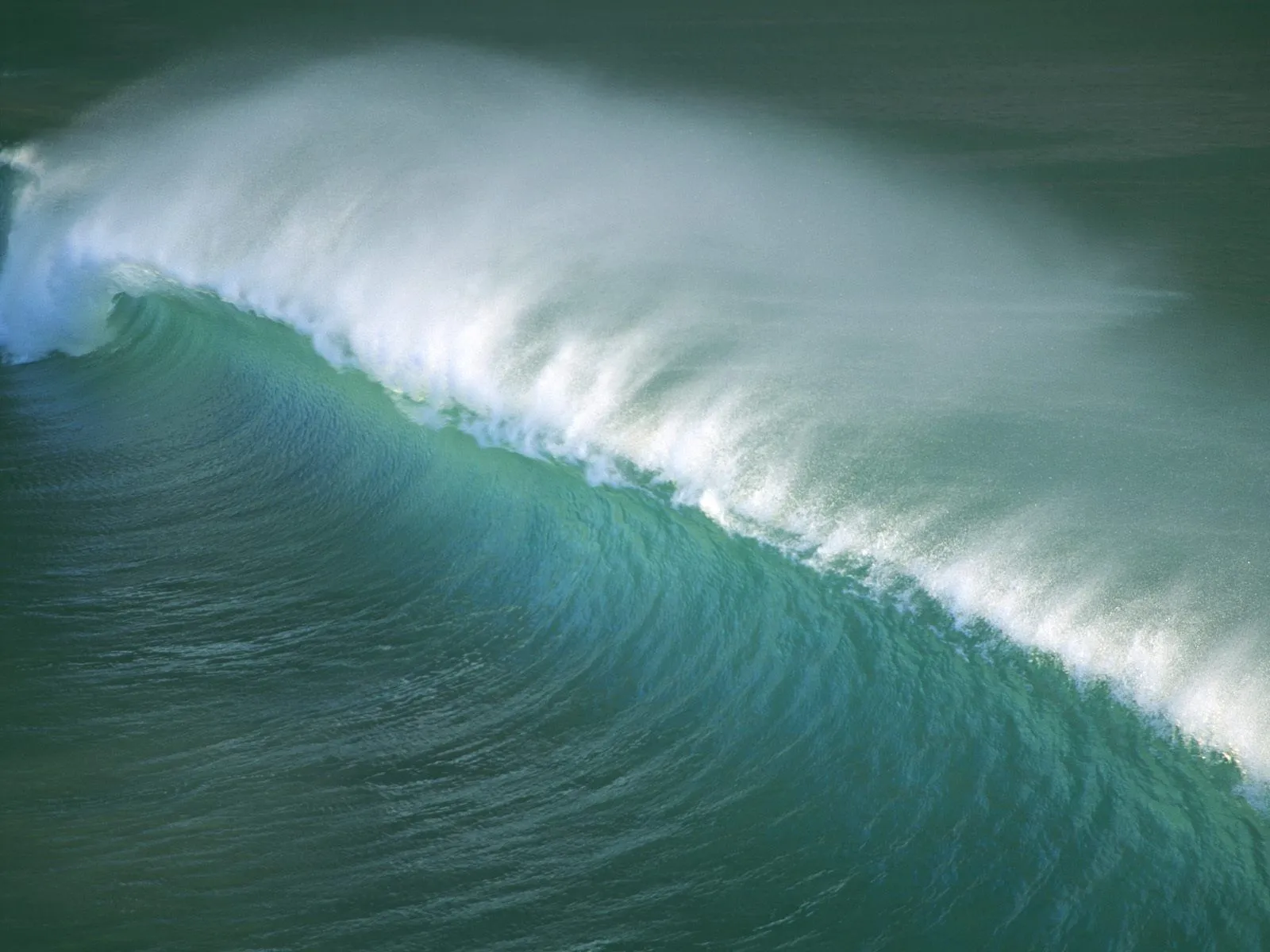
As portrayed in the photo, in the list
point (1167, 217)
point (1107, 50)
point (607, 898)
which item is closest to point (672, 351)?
point (607, 898)

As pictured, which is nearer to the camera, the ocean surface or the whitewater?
the ocean surface

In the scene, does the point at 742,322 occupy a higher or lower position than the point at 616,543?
higher

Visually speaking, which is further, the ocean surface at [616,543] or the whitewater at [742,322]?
the whitewater at [742,322]

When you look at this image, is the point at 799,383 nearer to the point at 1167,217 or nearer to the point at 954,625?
the point at 954,625

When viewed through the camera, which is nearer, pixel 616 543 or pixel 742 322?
pixel 616 543
